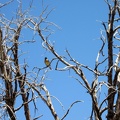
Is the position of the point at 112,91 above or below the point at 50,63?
below

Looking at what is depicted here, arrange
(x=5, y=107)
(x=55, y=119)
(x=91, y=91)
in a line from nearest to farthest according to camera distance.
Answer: (x=5, y=107) < (x=91, y=91) < (x=55, y=119)

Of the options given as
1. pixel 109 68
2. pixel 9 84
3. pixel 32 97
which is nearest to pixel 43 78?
pixel 32 97

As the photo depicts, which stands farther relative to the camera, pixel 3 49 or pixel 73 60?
pixel 73 60

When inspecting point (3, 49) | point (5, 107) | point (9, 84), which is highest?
point (3, 49)

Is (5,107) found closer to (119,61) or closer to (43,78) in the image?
(43,78)

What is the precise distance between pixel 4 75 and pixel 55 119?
135 centimetres

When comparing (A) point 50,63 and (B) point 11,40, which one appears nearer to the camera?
(B) point 11,40

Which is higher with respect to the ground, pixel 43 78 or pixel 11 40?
pixel 11 40

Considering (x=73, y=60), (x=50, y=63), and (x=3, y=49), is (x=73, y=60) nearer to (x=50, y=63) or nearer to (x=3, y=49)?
(x=50, y=63)

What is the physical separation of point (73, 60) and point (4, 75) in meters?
1.49

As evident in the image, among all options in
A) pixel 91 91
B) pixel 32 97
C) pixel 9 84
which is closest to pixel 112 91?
pixel 91 91

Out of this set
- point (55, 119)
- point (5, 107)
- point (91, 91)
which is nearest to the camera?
point (5, 107)

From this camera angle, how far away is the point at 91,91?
5.23m

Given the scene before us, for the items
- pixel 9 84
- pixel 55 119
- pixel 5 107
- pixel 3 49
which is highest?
pixel 3 49
